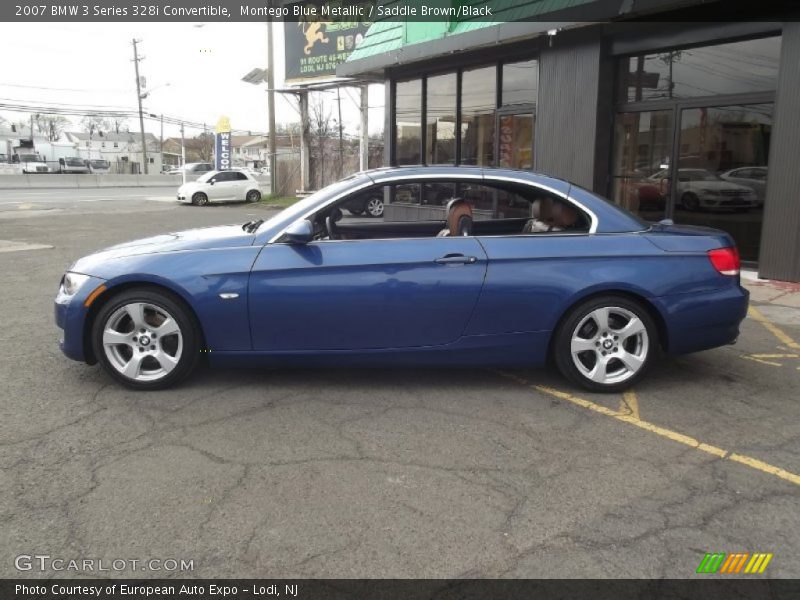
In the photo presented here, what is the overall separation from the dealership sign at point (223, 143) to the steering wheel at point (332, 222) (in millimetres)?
29318

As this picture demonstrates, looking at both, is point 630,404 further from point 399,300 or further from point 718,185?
point 718,185

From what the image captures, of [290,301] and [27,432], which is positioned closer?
[27,432]

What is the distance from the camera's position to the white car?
1069 inches

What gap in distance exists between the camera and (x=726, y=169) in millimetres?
9148

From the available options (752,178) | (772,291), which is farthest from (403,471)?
(752,178)

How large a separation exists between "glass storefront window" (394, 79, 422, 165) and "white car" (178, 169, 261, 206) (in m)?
14.7

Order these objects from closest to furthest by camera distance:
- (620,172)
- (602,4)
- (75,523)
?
(75,523), (602,4), (620,172)

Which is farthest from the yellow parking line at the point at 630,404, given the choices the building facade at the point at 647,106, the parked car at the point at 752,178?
the parked car at the point at 752,178

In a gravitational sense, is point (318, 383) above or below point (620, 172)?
below

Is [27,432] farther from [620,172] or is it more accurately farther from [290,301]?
[620,172]

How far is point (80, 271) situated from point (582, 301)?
337cm

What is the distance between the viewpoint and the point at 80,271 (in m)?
4.45

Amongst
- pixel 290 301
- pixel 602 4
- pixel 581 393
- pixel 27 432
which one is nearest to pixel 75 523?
pixel 27 432

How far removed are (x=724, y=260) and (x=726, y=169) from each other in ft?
17.7
